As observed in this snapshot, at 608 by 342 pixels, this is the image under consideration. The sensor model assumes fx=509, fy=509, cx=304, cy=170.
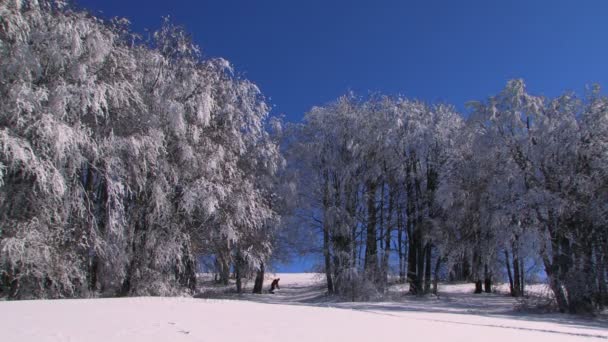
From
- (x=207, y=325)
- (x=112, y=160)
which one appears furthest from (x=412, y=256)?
(x=207, y=325)

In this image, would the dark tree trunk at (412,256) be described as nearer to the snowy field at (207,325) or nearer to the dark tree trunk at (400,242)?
the dark tree trunk at (400,242)

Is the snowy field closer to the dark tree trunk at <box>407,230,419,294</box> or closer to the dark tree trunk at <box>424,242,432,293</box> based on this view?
the dark tree trunk at <box>424,242,432,293</box>

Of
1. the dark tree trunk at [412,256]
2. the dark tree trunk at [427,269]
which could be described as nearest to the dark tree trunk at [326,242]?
the dark tree trunk at [412,256]

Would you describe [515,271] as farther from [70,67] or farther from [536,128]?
[70,67]

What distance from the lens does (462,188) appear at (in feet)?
66.9

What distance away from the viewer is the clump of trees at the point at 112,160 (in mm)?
12969

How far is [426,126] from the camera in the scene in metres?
23.2

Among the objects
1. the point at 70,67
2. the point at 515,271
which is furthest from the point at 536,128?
the point at 70,67

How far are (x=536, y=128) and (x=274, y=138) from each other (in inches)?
455

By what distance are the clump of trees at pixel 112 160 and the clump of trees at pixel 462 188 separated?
4045mm

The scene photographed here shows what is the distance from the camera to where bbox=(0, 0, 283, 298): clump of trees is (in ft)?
42.5

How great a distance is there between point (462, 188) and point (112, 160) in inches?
520

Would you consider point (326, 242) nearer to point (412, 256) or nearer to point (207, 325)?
point (412, 256)

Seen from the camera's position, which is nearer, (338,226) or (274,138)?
(338,226)
